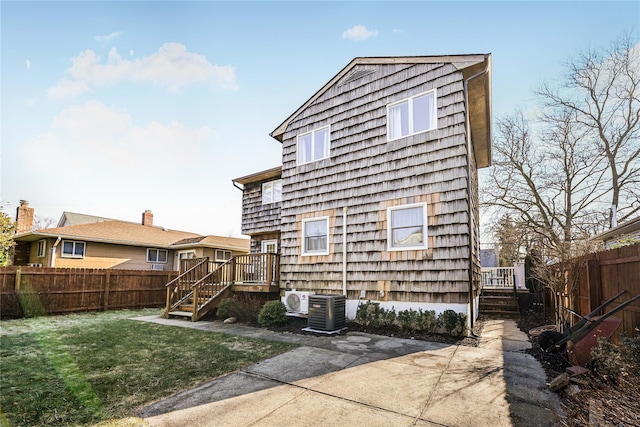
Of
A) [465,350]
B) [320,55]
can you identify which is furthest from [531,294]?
[320,55]

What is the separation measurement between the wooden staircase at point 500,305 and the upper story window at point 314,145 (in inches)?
282

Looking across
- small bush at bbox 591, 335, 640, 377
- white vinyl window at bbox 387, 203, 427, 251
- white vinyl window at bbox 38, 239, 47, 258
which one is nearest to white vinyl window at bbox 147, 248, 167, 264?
white vinyl window at bbox 38, 239, 47, 258

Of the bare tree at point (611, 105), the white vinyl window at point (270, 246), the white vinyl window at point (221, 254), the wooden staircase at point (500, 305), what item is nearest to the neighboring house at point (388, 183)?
the wooden staircase at point (500, 305)

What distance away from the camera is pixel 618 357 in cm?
347

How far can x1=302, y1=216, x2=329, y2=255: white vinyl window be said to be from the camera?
31.8 feet

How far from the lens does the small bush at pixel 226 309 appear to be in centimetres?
973

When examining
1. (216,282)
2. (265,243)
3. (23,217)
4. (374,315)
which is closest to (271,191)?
(265,243)

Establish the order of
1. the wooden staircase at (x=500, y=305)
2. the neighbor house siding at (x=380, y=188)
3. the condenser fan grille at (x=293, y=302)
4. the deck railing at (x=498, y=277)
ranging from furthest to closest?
1. the deck railing at (x=498, y=277)
2. the wooden staircase at (x=500, y=305)
3. the condenser fan grille at (x=293, y=302)
4. the neighbor house siding at (x=380, y=188)

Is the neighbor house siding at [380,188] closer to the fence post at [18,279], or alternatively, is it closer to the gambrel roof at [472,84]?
the gambrel roof at [472,84]

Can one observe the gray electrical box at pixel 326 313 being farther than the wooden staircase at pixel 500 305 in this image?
No

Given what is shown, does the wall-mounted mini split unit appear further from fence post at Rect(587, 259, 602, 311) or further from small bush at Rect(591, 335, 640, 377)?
small bush at Rect(591, 335, 640, 377)

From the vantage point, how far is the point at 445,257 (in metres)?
7.44

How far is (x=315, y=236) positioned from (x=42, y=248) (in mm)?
16097

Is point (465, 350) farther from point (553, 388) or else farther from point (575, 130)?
point (575, 130)
